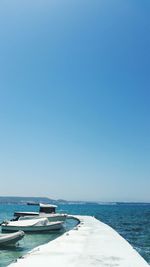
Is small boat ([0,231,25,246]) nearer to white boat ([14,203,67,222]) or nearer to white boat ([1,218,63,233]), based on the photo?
white boat ([1,218,63,233])

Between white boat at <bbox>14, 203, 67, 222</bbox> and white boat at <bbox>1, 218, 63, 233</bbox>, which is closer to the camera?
white boat at <bbox>1, 218, 63, 233</bbox>

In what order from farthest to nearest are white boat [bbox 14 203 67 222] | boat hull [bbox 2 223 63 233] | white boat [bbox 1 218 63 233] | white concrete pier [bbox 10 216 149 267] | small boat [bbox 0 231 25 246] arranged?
white boat [bbox 14 203 67 222]
white boat [bbox 1 218 63 233]
boat hull [bbox 2 223 63 233]
small boat [bbox 0 231 25 246]
white concrete pier [bbox 10 216 149 267]

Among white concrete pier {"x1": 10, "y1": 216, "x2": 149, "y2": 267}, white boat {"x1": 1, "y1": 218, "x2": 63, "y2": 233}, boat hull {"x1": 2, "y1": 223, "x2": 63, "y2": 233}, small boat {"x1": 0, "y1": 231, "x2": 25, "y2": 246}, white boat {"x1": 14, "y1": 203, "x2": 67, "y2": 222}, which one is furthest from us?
white boat {"x1": 14, "y1": 203, "x2": 67, "y2": 222}

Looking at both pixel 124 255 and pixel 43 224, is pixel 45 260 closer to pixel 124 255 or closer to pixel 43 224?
pixel 124 255

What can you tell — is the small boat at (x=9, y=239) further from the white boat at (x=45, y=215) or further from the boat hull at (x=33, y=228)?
the white boat at (x=45, y=215)

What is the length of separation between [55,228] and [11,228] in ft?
19.2

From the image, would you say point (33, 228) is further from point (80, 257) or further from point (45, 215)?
point (80, 257)

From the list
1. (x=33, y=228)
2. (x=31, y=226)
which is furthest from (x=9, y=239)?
(x=33, y=228)

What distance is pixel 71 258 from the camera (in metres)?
19.6

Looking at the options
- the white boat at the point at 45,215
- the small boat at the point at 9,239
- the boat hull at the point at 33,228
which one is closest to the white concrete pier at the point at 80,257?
the small boat at the point at 9,239

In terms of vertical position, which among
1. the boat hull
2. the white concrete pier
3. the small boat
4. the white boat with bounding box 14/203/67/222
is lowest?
the white concrete pier

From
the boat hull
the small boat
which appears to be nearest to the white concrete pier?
the small boat

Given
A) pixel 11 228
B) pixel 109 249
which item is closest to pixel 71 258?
pixel 109 249

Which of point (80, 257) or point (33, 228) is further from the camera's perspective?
point (33, 228)
